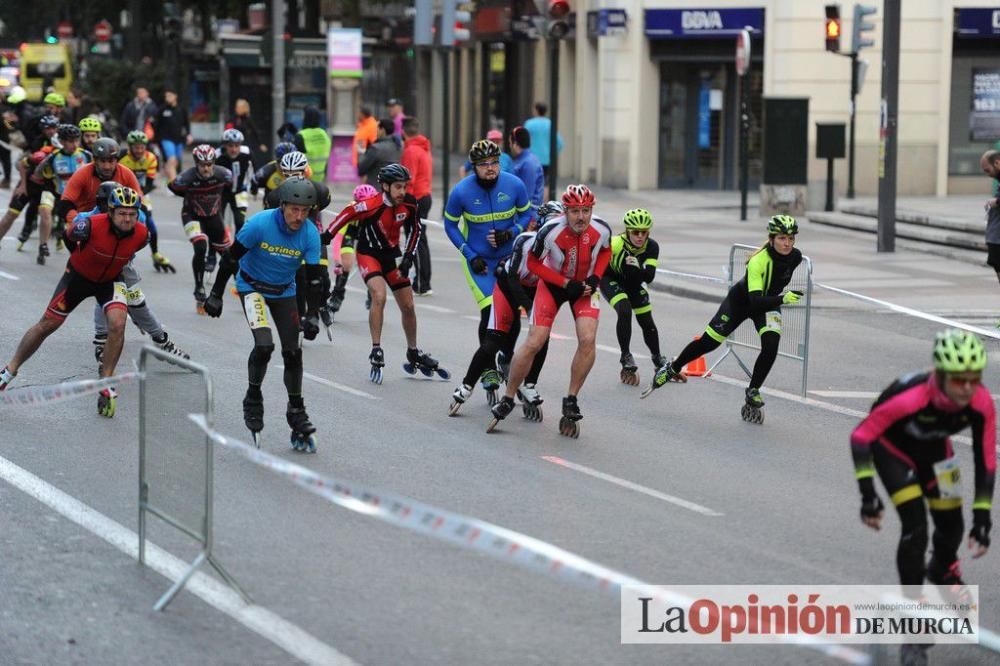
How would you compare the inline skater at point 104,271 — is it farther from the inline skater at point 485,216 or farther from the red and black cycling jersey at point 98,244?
the inline skater at point 485,216

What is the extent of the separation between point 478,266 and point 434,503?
362cm

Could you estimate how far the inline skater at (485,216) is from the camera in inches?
523

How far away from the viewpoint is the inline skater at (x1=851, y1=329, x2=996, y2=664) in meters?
7.00

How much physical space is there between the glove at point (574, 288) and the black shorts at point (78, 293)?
10.2 feet

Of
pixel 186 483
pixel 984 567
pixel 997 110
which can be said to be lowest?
pixel 984 567

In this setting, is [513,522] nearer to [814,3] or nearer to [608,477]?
[608,477]

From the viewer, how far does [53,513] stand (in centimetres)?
946

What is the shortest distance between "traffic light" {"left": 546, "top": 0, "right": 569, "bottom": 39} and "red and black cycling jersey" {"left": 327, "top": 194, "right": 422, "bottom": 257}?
9.11 meters

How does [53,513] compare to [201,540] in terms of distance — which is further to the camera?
[53,513]

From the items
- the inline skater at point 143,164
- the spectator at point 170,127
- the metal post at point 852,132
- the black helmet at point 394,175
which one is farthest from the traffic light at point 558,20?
the spectator at point 170,127

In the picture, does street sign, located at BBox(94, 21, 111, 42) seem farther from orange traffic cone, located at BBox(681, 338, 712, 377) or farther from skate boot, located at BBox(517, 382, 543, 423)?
skate boot, located at BBox(517, 382, 543, 423)

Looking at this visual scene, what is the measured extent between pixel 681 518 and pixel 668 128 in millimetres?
26640

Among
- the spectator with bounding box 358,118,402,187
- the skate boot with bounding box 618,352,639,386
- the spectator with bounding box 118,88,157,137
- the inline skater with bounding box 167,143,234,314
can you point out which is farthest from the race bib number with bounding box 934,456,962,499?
the spectator with bounding box 118,88,157,137

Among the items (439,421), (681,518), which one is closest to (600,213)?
(439,421)
